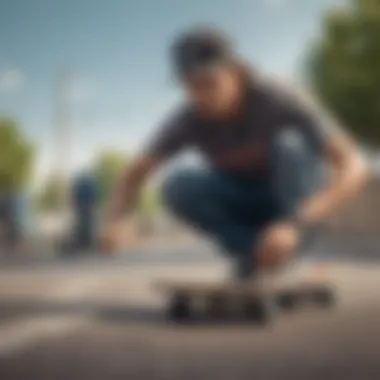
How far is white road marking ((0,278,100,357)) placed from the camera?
160cm

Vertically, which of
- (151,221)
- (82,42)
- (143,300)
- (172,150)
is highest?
(82,42)

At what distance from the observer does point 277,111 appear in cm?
155

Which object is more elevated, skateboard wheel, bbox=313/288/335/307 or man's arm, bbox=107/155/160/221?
man's arm, bbox=107/155/160/221

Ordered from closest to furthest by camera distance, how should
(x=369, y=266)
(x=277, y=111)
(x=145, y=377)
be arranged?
(x=145, y=377)
(x=277, y=111)
(x=369, y=266)

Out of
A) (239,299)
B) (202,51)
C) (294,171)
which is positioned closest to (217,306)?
(239,299)

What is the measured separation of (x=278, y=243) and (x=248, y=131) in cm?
28

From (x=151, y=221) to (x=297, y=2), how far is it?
0.65 m

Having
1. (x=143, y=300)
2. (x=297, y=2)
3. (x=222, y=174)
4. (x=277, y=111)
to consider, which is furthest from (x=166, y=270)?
(x=297, y=2)

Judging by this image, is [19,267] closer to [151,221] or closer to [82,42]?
[151,221]

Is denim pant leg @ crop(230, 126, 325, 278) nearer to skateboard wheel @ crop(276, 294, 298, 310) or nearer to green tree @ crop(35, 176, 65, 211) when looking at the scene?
skateboard wheel @ crop(276, 294, 298, 310)

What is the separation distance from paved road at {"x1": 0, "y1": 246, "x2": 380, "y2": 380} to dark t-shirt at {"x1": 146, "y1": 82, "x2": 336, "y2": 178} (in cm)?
25

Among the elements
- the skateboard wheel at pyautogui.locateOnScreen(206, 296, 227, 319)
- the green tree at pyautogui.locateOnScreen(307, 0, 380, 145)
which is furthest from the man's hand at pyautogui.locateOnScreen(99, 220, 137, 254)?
the green tree at pyautogui.locateOnScreen(307, 0, 380, 145)

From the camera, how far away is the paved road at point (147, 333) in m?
1.46

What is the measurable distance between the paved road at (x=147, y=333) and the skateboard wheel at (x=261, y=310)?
4 centimetres
